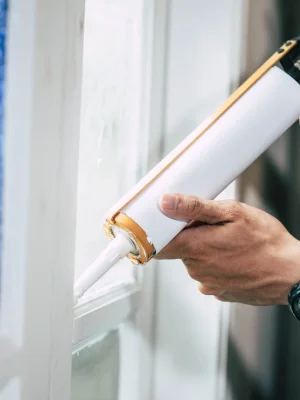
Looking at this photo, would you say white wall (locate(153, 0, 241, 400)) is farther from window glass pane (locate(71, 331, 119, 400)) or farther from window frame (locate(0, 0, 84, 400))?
window frame (locate(0, 0, 84, 400))

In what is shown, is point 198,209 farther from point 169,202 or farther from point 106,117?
point 106,117

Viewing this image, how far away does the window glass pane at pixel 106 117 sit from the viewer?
0.55 m

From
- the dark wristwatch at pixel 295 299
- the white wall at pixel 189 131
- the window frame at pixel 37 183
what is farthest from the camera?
the white wall at pixel 189 131

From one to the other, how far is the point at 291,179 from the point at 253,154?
0.82 ft

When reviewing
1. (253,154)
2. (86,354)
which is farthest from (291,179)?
(86,354)

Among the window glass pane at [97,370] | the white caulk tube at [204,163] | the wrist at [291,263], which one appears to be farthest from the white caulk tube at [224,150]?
the window glass pane at [97,370]

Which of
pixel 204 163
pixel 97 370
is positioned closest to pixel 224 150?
pixel 204 163

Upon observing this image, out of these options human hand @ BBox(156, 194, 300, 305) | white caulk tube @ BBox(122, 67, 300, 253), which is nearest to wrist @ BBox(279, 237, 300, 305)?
human hand @ BBox(156, 194, 300, 305)

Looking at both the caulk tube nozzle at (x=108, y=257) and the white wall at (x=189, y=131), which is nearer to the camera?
the caulk tube nozzle at (x=108, y=257)

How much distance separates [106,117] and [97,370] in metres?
0.32

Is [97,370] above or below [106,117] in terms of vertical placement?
below

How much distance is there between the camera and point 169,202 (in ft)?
1.23

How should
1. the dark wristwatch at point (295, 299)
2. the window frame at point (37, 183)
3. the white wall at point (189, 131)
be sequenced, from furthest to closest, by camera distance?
the white wall at point (189, 131) < the dark wristwatch at point (295, 299) < the window frame at point (37, 183)

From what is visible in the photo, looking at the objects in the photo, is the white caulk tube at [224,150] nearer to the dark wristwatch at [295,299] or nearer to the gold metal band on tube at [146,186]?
the gold metal band on tube at [146,186]
